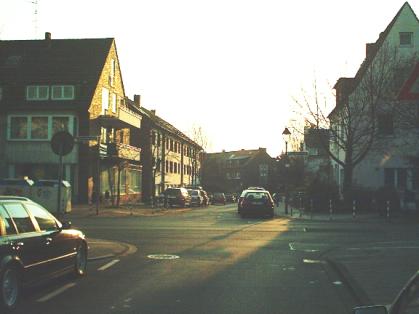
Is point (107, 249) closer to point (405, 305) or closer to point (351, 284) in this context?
point (351, 284)

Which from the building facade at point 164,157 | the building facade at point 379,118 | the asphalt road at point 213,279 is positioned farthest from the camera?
the building facade at point 164,157

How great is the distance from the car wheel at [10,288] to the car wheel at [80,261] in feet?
8.21

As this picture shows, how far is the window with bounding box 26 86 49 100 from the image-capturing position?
141 ft

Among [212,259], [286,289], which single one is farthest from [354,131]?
[286,289]

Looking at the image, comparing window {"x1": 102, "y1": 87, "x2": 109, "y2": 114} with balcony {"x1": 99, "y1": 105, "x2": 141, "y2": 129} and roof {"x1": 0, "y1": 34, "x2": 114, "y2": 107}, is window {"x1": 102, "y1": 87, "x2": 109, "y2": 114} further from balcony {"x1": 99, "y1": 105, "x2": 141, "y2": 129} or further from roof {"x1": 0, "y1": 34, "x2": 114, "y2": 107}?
roof {"x1": 0, "y1": 34, "x2": 114, "y2": 107}

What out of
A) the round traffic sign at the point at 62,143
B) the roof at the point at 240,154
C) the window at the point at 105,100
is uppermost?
the roof at the point at 240,154

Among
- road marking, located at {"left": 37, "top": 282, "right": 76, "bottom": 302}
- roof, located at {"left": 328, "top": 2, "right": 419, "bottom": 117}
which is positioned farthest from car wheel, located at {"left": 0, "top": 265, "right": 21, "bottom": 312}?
roof, located at {"left": 328, "top": 2, "right": 419, "bottom": 117}

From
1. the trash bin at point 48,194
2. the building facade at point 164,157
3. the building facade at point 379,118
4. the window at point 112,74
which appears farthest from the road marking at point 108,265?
the building facade at point 164,157

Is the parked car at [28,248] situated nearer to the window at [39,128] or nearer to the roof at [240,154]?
the window at [39,128]

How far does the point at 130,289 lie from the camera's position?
9250mm

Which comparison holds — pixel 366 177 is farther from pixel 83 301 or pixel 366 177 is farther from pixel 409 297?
pixel 409 297

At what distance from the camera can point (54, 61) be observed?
45.9 metres

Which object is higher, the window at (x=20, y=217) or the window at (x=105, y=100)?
the window at (x=105, y=100)

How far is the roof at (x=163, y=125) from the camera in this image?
63972mm
